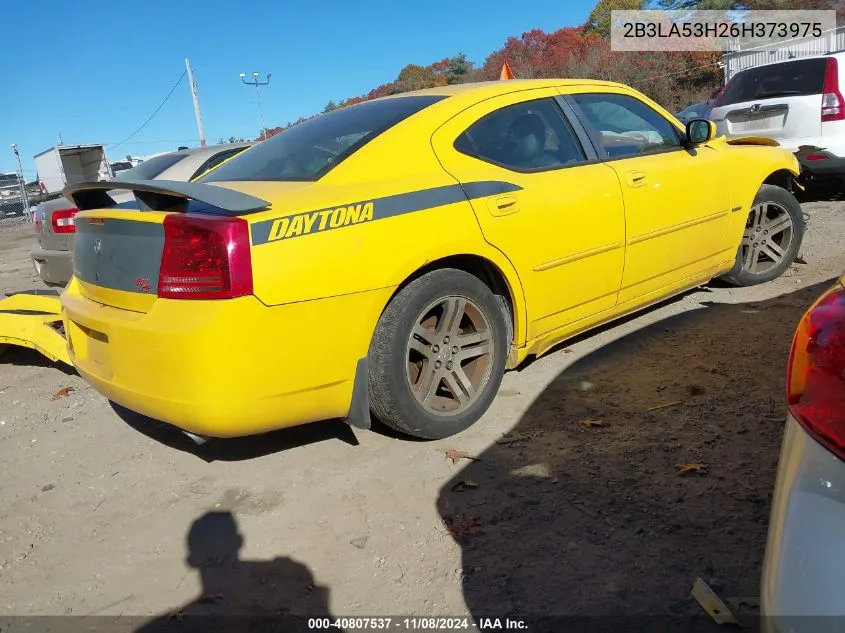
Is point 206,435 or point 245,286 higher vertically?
point 245,286

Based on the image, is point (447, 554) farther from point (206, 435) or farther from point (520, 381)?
point (520, 381)

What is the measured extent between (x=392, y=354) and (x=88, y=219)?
4.74 feet

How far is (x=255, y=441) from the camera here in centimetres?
328

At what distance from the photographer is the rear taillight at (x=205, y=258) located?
7.61 ft

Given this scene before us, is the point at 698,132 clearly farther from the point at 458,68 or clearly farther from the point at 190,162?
the point at 458,68

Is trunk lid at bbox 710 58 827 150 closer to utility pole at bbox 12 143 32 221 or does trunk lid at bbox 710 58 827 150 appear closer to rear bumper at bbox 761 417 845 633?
rear bumper at bbox 761 417 845 633

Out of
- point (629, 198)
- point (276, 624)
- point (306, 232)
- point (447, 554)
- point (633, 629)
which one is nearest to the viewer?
point (633, 629)

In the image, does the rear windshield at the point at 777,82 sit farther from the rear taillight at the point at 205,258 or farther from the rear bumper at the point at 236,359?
the rear taillight at the point at 205,258

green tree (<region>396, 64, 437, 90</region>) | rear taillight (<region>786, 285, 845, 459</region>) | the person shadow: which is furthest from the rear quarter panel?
green tree (<region>396, 64, 437, 90</region>)

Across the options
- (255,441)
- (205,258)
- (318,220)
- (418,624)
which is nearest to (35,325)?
(255,441)

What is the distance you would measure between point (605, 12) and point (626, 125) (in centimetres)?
4186

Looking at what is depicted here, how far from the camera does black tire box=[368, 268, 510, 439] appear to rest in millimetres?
2760

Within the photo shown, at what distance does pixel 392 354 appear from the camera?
276 centimetres

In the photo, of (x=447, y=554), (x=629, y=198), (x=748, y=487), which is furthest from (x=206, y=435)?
(x=629, y=198)
